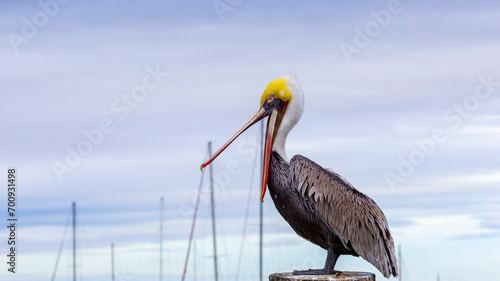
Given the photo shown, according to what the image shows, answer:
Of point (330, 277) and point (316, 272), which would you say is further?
point (316, 272)

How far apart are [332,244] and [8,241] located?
19.0 feet

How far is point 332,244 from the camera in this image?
9.23 meters

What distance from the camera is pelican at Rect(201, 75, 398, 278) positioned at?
9.05 meters

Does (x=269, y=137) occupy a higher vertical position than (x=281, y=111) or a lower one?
lower

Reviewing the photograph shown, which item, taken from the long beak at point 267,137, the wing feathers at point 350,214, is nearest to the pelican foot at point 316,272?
the wing feathers at point 350,214

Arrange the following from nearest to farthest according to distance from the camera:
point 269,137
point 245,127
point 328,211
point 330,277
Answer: point 330,277, point 328,211, point 269,137, point 245,127

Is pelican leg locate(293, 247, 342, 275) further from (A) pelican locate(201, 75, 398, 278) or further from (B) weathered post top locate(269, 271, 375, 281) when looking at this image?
(B) weathered post top locate(269, 271, 375, 281)

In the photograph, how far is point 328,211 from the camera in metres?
9.14

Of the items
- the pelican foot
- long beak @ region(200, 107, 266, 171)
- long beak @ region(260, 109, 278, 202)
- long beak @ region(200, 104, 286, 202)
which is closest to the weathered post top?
the pelican foot

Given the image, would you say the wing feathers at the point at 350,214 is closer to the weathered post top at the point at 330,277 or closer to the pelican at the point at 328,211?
the pelican at the point at 328,211

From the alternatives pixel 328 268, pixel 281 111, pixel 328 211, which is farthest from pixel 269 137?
pixel 328 268

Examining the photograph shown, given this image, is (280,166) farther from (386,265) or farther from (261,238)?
(261,238)

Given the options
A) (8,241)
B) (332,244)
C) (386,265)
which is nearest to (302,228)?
(332,244)

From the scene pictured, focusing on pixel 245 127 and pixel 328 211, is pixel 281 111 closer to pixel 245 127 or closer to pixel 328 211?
pixel 245 127
